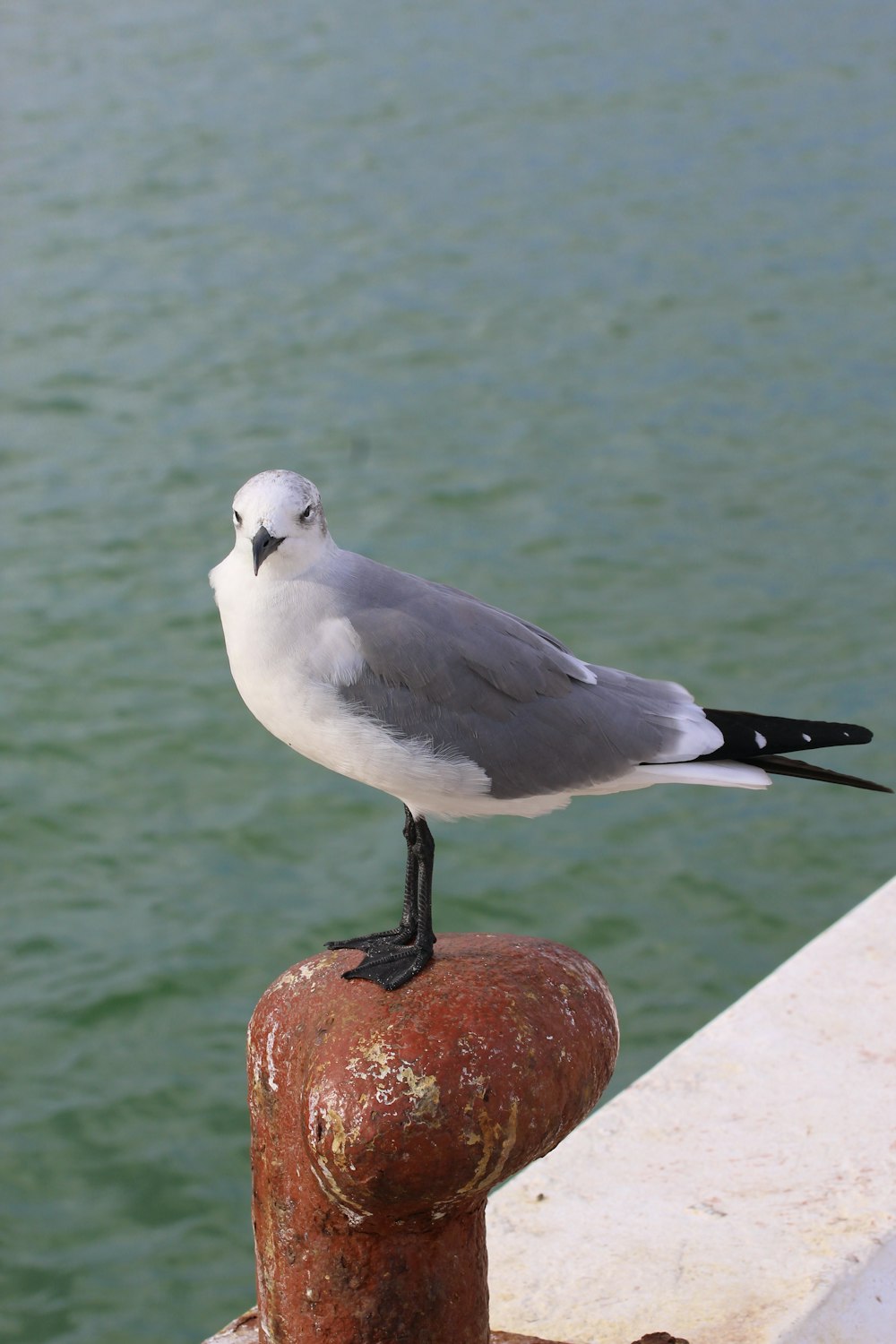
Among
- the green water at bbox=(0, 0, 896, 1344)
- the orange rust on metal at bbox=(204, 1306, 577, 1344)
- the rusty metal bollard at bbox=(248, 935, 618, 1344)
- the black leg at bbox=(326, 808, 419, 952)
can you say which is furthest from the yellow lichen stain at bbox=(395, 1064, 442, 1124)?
the green water at bbox=(0, 0, 896, 1344)

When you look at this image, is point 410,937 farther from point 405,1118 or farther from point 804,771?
point 804,771

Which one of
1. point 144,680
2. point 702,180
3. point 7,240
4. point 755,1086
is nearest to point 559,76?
point 702,180

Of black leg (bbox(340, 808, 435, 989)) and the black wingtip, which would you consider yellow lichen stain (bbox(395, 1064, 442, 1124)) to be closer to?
black leg (bbox(340, 808, 435, 989))

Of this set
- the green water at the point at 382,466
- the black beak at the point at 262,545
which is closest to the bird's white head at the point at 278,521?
the black beak at the point at 262,545

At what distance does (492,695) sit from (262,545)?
492mm

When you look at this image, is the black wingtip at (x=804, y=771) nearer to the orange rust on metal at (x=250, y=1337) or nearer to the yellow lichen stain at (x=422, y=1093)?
the yellow lichen stain at (x=422, y=1093)

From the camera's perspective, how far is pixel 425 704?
254 cm

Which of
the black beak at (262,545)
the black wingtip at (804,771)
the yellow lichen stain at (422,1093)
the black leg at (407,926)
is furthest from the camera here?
the black leg at (407,926)

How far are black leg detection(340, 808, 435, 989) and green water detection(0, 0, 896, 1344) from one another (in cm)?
262

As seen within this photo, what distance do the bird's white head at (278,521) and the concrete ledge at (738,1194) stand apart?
1.29 metres

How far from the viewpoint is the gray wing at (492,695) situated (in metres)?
2.49

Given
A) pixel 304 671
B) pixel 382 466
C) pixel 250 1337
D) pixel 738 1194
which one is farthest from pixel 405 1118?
pixel 382 466

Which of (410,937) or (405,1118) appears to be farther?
(410,937)

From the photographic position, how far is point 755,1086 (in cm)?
317
